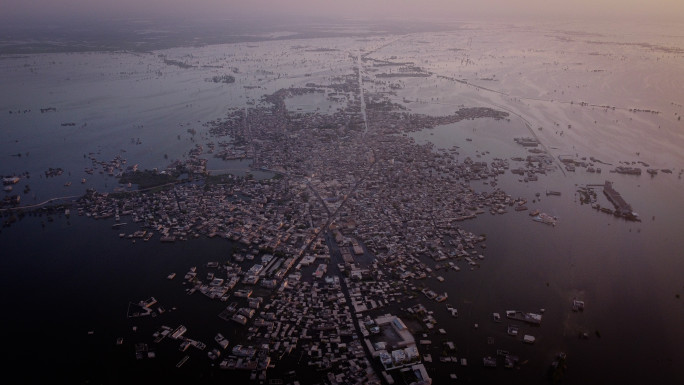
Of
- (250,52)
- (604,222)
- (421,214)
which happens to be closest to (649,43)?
(250,52)

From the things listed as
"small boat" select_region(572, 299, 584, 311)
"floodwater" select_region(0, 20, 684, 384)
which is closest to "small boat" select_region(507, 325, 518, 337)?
"floodwater" select_region(0, 20, 684, 384)

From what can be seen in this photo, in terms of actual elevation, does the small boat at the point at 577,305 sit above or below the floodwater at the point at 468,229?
below

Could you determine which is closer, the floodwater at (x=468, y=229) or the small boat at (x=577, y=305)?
the floodwater at (x=468, y=229)

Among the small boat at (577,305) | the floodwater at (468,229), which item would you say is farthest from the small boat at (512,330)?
the small boat at (577,305)

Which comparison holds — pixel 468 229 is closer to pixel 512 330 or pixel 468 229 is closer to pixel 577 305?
pixel 577 305

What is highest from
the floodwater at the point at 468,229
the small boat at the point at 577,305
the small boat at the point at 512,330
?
the floodwater at the point at 468,229

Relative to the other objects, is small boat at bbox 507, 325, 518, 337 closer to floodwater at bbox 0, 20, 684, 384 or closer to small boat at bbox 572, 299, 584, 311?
floodwater at bbox 0, 20, 684, 384

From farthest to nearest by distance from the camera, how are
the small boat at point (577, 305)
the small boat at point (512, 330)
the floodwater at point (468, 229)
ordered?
the small boat at point (577, 305) < the small boat at point (512, 330) < the floodwater at point (468, 229)

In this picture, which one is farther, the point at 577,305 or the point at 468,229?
the point at 468,229

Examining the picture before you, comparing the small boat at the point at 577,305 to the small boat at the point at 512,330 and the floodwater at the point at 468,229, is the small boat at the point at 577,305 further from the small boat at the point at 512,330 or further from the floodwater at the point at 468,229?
the small boat at the point at 512,330

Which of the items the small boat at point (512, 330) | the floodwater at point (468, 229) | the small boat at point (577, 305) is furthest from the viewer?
the small boat at point (577, 305)

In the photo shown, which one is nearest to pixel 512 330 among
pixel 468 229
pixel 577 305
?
pixel 577 305
